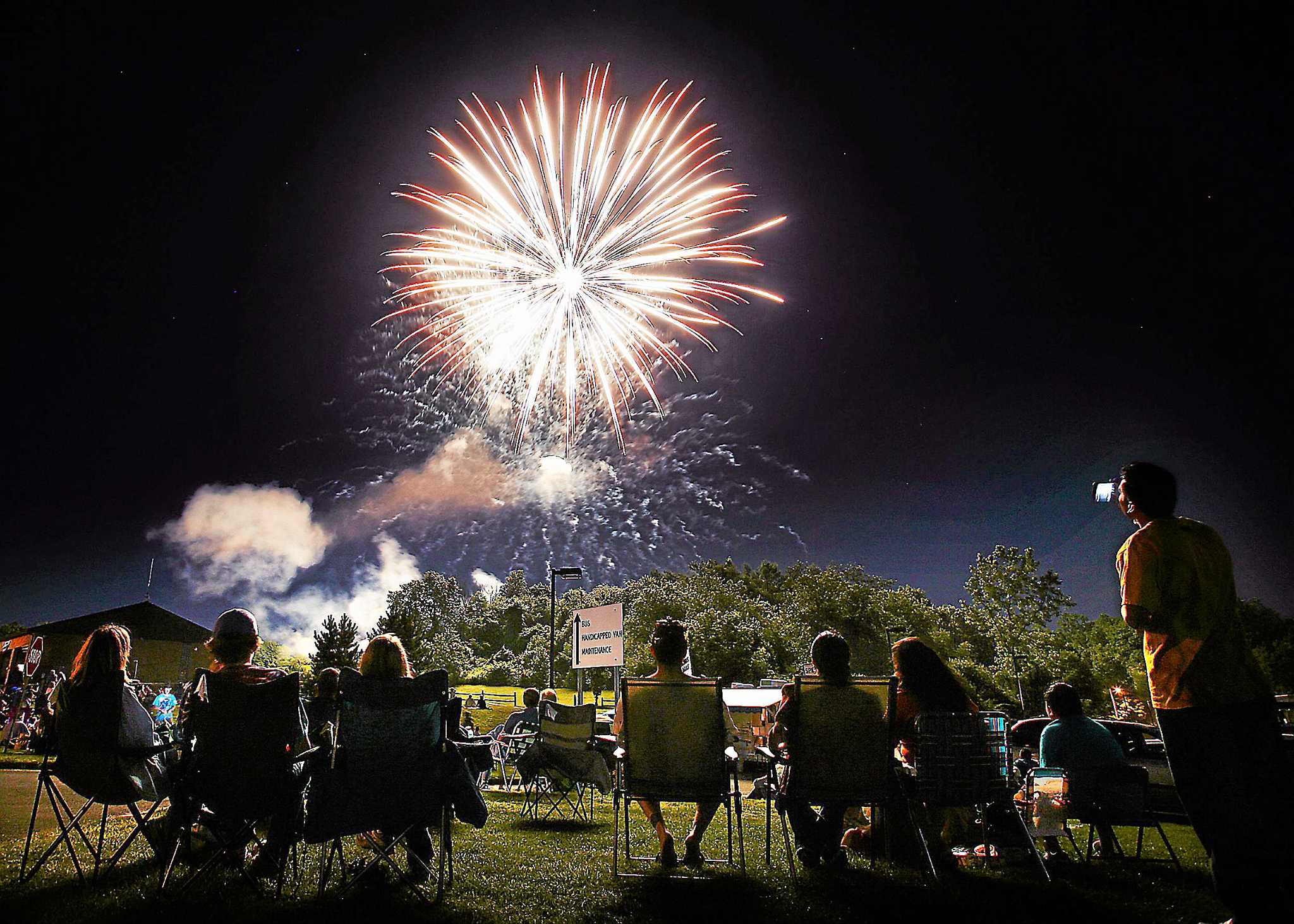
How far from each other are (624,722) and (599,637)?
759 centimetres

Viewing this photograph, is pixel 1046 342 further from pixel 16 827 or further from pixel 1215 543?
pixel 16 827

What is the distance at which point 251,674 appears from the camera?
4.44m

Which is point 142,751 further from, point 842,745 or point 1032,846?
point 1032,846

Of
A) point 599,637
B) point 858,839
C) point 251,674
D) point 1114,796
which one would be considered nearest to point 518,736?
point 599,637

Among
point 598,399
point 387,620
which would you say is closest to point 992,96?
point 598,399

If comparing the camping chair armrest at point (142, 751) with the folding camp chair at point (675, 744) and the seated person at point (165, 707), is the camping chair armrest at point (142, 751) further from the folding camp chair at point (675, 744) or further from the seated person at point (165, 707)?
the seated person at point (165, 707)

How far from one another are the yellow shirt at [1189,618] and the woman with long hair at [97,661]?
5398 mm

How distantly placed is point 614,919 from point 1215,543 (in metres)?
3.15

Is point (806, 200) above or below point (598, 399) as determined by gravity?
above

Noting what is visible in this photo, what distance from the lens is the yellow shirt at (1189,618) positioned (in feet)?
8.79

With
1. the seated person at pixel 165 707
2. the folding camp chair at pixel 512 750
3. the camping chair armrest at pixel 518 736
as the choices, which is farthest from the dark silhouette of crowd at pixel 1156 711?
the seated person at pixel 165 707

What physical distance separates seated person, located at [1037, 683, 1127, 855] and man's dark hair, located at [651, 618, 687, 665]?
2.58 metres

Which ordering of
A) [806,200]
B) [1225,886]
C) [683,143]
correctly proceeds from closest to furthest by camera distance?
[1225,886], [683,143], [806,200]

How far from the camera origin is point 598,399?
58.5 feet
